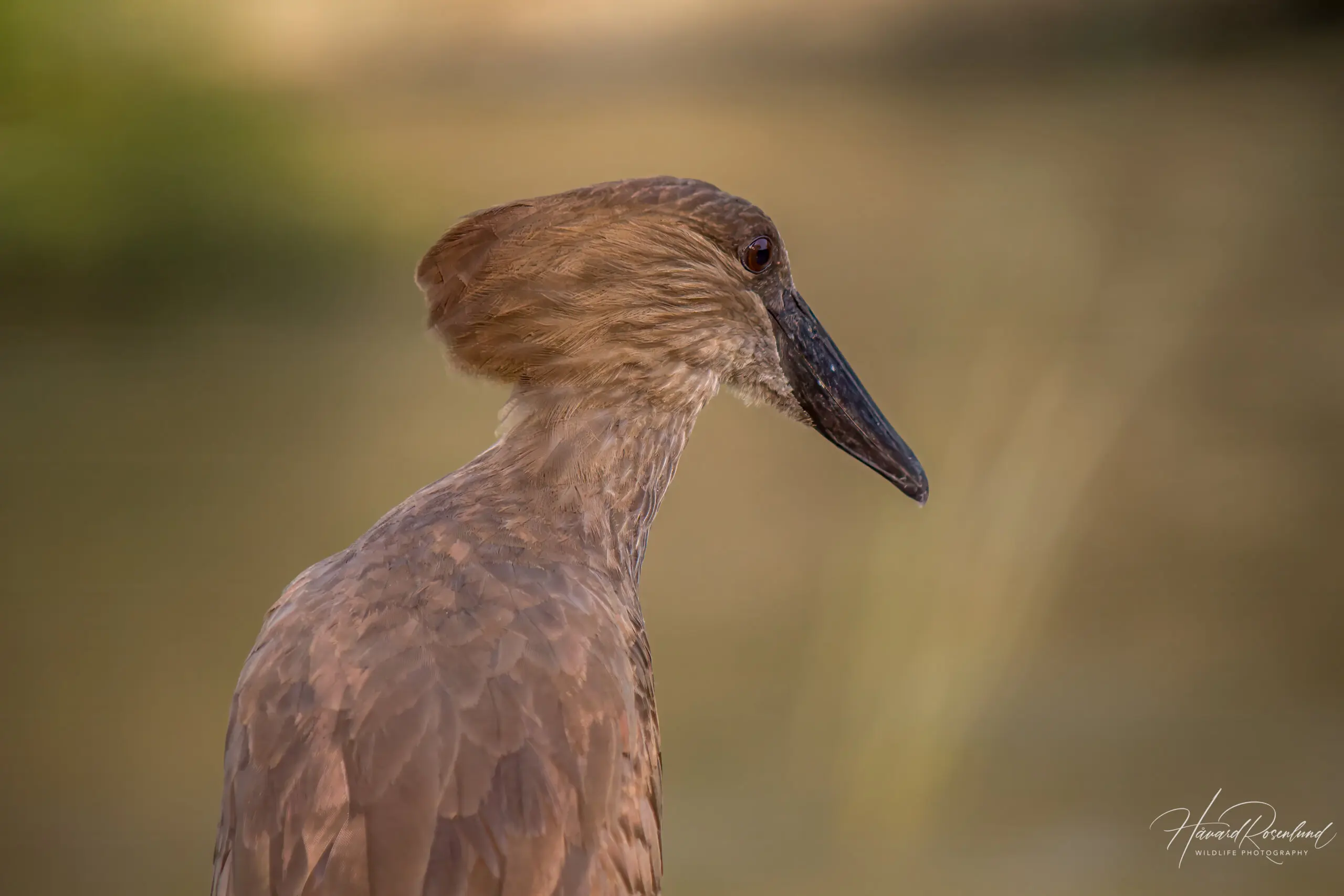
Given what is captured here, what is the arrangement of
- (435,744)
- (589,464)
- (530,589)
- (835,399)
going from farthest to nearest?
(835,399) < (589,464) < (530,589) < (435,744)

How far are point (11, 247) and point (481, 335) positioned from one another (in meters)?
3.79

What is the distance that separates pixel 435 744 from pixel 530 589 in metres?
0.19

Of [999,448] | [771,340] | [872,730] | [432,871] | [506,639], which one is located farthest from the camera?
[999,448]

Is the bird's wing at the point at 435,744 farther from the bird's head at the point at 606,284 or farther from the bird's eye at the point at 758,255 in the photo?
the bird's eye at the point at 758,255

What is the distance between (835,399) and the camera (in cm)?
157

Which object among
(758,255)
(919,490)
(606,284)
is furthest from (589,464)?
(919,490)

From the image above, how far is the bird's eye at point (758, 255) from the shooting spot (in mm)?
1458

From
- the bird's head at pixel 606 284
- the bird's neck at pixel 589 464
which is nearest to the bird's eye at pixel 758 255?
the bird's head at pixel 606 284

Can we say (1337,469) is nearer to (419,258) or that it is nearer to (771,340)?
(771,340)

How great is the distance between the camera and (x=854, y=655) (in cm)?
378

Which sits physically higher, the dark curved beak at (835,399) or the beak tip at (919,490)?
the dark curved beak at (835,399)

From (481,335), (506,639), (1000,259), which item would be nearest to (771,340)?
(481,335)

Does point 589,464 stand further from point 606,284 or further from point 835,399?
point 835,399

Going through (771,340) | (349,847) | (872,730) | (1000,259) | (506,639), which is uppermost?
(1000,259)
